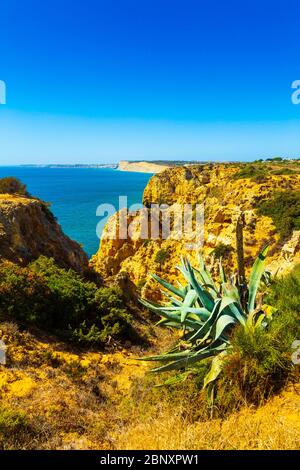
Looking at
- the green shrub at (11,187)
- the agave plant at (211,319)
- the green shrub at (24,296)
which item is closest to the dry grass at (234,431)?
the agave plant at (211,319)

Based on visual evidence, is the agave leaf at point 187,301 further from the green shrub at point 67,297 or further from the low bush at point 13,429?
the green shrub at point 67,297

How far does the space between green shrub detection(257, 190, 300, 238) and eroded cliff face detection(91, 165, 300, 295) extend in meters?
0.43

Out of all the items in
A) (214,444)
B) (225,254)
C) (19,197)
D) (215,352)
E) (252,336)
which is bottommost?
(225,254)

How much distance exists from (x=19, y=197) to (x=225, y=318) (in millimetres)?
12099

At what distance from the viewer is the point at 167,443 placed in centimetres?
316

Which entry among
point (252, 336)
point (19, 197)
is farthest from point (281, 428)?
point (19, 197)

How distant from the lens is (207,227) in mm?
23344

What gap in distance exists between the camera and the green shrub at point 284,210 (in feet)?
64.8

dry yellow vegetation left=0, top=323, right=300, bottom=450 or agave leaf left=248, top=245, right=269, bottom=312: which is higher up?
agave leaf left=248, top=245, right=269, bottom=312

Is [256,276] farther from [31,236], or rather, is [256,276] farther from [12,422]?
[31,236]

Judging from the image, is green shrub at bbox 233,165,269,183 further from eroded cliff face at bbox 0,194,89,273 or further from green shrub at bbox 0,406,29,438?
green shrub at bbox 0,406,29,438

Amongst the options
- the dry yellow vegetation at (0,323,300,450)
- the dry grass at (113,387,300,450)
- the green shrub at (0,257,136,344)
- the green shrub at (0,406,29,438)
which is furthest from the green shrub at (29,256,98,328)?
the dry grass at (113,387,300,450)

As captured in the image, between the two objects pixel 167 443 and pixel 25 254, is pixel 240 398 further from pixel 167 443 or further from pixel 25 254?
pixel 25 254

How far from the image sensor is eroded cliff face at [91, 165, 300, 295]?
19.8 m
